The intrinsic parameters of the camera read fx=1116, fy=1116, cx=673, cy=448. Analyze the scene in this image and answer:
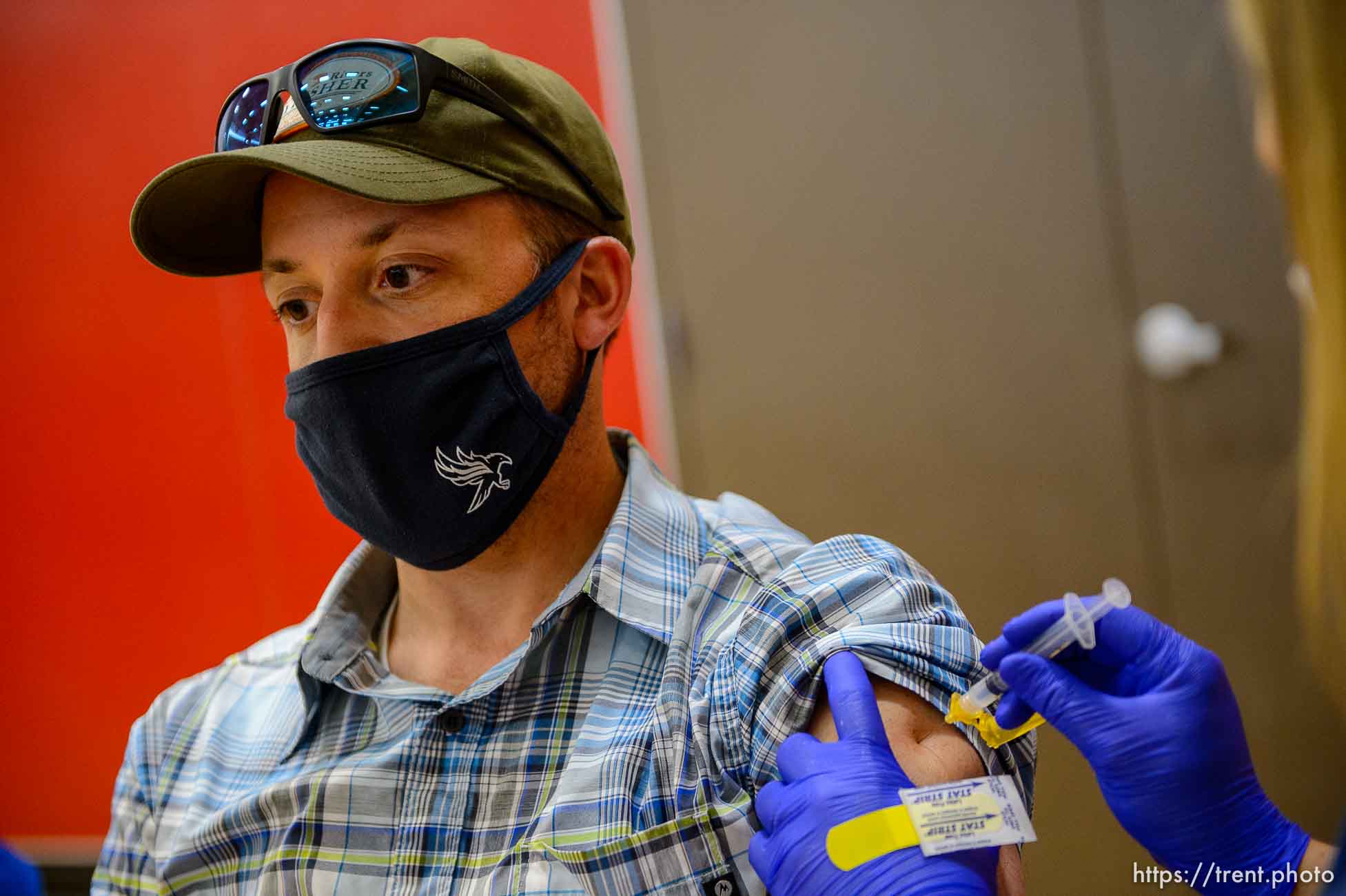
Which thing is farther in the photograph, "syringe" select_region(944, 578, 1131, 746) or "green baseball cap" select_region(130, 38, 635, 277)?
"green baseball cap" select_region(130, 38, 635, 277)

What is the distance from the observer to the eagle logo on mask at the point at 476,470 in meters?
1.30

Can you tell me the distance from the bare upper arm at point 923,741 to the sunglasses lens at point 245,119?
966mm

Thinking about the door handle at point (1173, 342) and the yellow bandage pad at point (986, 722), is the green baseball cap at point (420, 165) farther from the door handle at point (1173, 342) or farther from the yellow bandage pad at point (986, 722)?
the door handle at point (1173, 342)

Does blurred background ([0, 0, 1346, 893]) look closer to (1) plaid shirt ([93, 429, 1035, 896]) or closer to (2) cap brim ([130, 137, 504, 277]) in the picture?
(1) plaid shirt ([93, 429, 1035, 896])

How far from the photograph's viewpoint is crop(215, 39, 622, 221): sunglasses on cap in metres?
1.31

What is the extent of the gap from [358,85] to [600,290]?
39cm

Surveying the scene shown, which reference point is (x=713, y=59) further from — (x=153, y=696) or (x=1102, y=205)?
(x=153, y=696)

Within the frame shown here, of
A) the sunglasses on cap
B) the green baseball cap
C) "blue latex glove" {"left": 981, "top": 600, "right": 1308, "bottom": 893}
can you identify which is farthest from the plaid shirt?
the sunglasses on cap

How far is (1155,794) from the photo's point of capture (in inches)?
39.8

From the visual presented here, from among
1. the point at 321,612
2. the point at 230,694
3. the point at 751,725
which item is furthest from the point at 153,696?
the point at 751,725

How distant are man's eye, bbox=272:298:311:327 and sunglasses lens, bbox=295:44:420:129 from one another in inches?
8.6

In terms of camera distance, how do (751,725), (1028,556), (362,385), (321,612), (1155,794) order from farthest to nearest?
(1028,556) → (321,612) → (362,385) → (751,725) → (1155,794)

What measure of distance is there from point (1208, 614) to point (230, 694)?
154cm

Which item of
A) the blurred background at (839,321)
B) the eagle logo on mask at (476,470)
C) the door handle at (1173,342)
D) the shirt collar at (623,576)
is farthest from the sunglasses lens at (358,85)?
the door handle at (1173,342)
